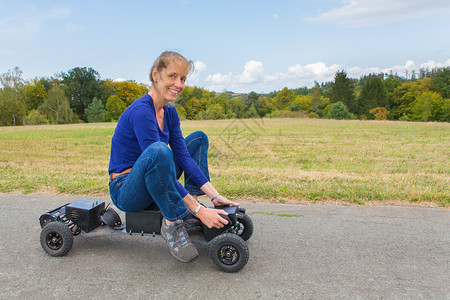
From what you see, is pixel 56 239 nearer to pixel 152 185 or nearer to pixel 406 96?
pixel 152 185

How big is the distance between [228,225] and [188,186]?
0.64 meters

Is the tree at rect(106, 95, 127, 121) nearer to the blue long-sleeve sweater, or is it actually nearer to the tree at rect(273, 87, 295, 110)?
the tree at rect(273, 87, 295, 110)

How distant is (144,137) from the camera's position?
2451 mm

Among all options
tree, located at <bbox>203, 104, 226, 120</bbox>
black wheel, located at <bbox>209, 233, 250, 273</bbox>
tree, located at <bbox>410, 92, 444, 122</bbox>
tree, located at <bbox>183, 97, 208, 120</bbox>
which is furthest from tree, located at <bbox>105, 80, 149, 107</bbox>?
black wheel, located at <bbox>209, 233, 250, 273</bbox>

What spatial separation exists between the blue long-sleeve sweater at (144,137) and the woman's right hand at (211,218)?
0.21 m

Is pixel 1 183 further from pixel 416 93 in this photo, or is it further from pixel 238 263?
pixel 416 93

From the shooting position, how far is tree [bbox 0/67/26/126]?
163 ft

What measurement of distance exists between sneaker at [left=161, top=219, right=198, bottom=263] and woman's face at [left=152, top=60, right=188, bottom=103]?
1.04 metres

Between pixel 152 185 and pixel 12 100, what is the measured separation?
59.5 m

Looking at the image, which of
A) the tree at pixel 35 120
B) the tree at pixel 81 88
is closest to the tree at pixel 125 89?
the tree at pixel 81 88

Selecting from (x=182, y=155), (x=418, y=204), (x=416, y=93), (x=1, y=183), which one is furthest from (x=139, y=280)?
(x=416, y=93)

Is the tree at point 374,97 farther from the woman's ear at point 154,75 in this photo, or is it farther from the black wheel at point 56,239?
the black wheel at point 56,239

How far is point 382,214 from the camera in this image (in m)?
3.56

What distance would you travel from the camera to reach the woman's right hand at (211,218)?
2432 millimetres
